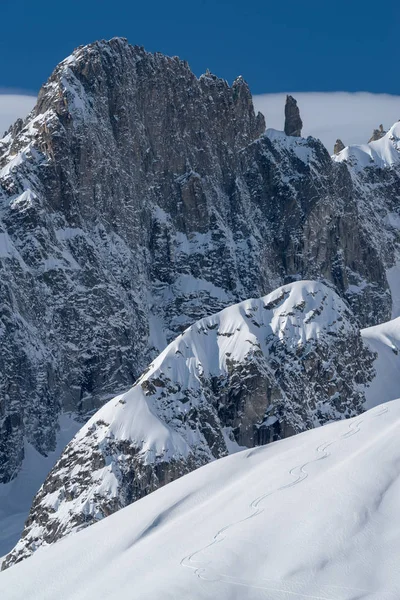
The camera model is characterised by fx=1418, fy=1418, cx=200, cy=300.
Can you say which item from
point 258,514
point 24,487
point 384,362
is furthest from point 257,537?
point 24,487

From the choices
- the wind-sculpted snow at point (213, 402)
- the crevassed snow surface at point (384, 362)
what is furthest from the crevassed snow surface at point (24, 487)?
the crevassed snow surface at point (384, 362)

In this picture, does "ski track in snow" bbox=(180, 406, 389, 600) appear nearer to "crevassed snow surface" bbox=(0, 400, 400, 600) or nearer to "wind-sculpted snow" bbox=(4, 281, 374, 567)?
"crevassed snow surface" bbox=(0, 400, 400, 600)

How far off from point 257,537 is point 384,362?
100 metres

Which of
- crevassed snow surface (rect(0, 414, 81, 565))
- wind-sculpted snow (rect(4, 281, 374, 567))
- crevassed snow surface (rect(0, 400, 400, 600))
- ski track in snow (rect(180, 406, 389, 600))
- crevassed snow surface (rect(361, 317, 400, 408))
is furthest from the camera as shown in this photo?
crevassed snow surface (rect(0, 414, 81, 565))

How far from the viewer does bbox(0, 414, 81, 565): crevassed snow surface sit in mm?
158000

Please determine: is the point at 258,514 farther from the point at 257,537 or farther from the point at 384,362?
the point at 384,362

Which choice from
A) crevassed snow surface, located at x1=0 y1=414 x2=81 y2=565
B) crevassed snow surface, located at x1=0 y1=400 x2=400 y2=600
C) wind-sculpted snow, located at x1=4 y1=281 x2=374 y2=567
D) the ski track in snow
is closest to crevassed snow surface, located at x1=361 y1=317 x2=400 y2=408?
wind-sculpted snow, located at x1=4 y1=281 x2=374 y2=567

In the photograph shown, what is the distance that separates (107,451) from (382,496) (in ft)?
206

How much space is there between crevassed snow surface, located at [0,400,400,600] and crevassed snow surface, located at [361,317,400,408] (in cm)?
7050

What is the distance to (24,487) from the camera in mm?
171875

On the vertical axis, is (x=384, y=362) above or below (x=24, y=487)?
above

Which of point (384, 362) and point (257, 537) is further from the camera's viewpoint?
point (384, 362)

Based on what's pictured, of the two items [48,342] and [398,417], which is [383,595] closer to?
[398,417]

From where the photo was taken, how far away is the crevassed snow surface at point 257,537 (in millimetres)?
58094
